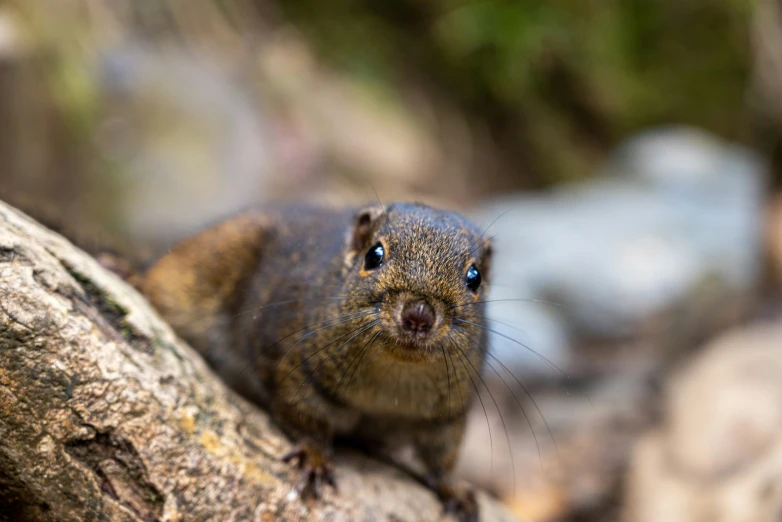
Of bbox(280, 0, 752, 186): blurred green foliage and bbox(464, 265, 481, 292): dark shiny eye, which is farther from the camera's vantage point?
bbox(280, 0, 752, 186): blurred green foliage

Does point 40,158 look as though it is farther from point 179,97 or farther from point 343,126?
point 343,126

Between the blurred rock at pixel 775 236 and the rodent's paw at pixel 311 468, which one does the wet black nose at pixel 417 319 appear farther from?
the blurred rock at pixel 775 236

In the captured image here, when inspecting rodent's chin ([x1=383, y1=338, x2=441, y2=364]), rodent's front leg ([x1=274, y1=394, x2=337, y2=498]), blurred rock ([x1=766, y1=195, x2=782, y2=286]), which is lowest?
rodent's front leg ([x1=274, y1=394, x2=337, y2=498])

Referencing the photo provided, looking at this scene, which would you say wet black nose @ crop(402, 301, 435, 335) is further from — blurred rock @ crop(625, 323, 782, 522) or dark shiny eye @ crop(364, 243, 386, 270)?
blurred rock @ crop(625, 323, 782, 522)

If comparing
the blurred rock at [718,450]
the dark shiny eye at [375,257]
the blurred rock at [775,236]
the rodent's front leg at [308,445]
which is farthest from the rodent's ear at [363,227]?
the blurred rock at [775,236]

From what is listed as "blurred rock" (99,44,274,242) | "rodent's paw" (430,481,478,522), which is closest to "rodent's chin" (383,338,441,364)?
"rodent's paw" (430,481,478,522)

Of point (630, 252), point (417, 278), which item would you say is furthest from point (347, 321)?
point (630, 252)

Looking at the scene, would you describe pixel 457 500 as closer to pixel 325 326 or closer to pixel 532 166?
pixel 325 326
